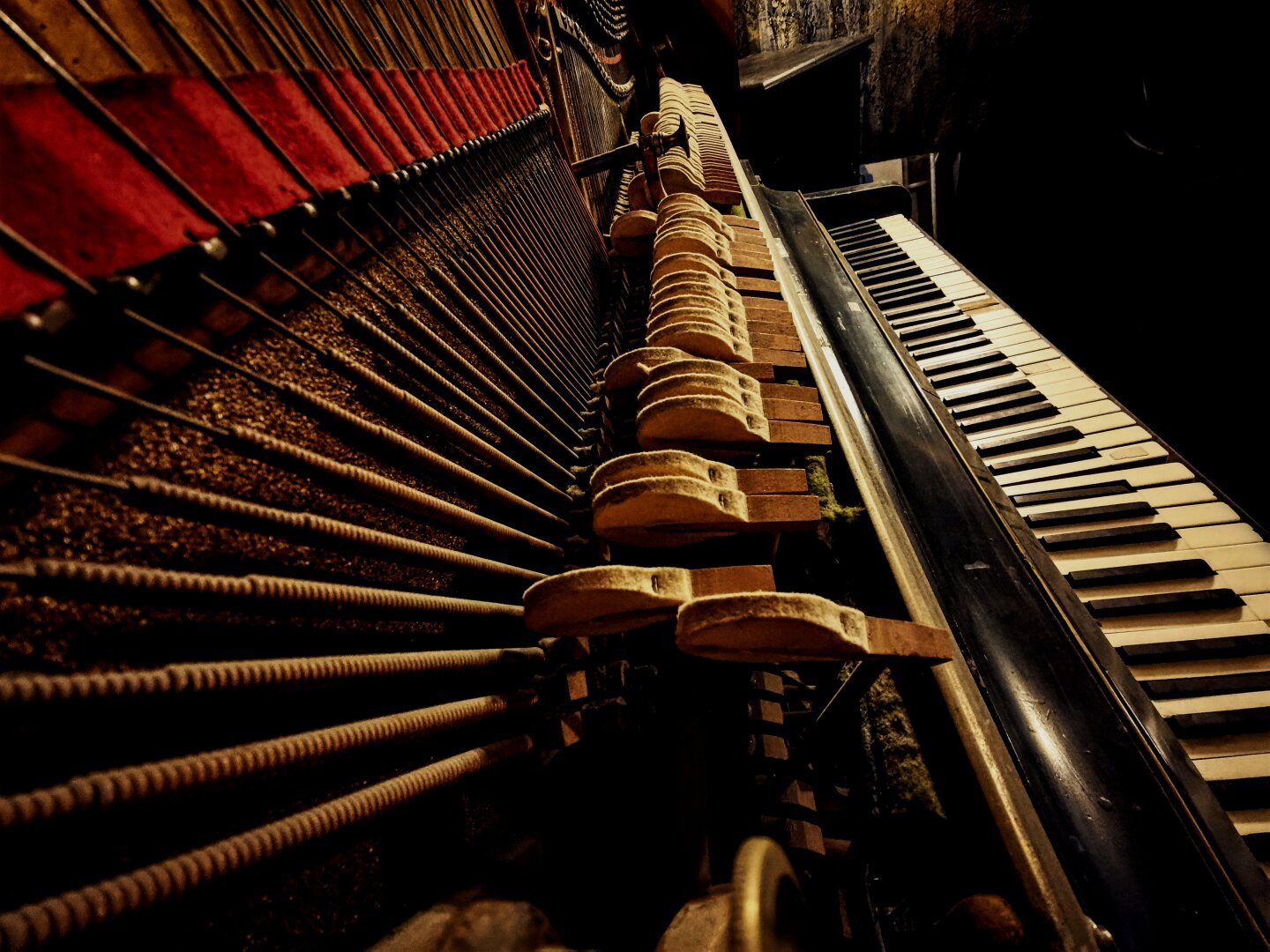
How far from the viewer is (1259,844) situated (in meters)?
1.51

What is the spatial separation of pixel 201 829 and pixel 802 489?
138 cm

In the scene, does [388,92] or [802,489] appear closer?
[802,489]

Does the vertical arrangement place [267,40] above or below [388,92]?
below

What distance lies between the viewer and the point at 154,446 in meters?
0.91

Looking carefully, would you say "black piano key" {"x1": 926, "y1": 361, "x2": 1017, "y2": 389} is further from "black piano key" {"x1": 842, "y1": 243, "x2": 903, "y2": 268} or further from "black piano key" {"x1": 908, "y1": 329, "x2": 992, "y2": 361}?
"black piano key" {"x1": 842, "y1": 243, "x2": 903, "y2": 268}

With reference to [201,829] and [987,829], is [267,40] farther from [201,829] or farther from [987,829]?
[987,829]

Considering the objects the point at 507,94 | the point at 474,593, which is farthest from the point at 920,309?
the point at 474,593

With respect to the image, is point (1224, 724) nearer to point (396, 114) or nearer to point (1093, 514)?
point (1093, 514)

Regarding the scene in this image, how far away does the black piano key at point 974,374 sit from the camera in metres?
3.08

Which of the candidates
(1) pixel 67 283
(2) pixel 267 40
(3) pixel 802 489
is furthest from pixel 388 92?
(3) pixel 802 489

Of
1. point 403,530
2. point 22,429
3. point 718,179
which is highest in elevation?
point 718,179

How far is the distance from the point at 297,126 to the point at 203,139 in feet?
1.06

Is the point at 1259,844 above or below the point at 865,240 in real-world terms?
below

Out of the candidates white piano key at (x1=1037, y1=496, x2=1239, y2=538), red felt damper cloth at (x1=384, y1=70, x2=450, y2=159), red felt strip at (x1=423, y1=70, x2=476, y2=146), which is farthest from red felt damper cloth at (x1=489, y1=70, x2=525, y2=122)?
white piano key at (x1=1037, y1=496, x2=1239, y2=538)
